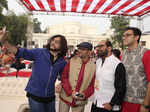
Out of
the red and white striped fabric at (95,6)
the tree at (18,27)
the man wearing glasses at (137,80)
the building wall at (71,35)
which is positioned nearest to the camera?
the man wearing glasses at (137,80)

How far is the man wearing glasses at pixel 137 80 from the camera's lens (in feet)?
6.00

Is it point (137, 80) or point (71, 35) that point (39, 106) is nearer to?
point (137, 80)

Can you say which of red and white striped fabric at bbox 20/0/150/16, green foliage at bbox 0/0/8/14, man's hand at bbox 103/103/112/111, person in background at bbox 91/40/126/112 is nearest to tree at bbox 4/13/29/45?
green foliage at bbox 0/0/8/14

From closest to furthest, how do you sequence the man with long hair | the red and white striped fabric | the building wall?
the man with long hair, the red and white striped fabric, the building wall

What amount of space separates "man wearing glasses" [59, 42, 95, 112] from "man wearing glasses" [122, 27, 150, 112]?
51cm

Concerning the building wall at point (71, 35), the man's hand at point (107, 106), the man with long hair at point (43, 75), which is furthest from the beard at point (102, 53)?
the building wall at point (71, 35)

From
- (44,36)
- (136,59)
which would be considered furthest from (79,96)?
(44,36)

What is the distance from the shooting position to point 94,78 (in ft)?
7.51

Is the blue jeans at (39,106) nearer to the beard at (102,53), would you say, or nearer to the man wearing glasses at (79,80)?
the man wearing glasses at (79,80)

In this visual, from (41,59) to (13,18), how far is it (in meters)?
31.5

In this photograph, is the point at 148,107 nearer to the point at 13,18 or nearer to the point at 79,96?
the point at 79,96

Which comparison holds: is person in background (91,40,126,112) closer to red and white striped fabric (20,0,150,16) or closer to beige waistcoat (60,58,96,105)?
beige waistcoat (60,58,96,105)

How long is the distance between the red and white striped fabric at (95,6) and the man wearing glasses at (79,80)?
4.85 m

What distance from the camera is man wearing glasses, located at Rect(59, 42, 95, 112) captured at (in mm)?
2234
